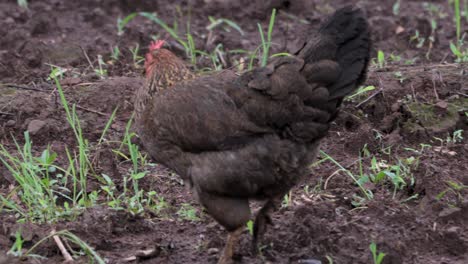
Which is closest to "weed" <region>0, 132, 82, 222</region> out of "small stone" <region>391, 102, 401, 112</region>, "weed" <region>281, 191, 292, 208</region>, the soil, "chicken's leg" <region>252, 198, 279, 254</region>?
the soil

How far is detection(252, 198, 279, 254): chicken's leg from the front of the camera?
4.76 m

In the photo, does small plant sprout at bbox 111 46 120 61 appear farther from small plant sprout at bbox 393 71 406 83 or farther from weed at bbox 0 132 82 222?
small plant sprout at bbox 393 71 406 83

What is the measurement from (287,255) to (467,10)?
4.67 metres

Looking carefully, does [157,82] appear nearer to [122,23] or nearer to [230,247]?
[230,247]

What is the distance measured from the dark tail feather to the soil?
2.90ft

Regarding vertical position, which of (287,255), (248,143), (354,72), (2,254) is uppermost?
(354,72)

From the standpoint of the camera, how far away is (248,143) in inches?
178

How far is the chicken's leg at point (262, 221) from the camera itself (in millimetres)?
4758

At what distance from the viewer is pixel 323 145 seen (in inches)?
241

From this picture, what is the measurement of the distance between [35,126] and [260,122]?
2.31 metres

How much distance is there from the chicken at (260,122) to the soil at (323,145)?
45cm

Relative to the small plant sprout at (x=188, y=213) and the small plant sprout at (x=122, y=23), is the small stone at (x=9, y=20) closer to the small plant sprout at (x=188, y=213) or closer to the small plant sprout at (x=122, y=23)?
the small plant sprout at (x=122, y=23)

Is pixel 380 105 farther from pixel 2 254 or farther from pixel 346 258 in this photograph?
pixel 2 254

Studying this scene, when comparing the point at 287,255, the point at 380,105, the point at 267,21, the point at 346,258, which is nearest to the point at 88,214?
the point at 287,255
